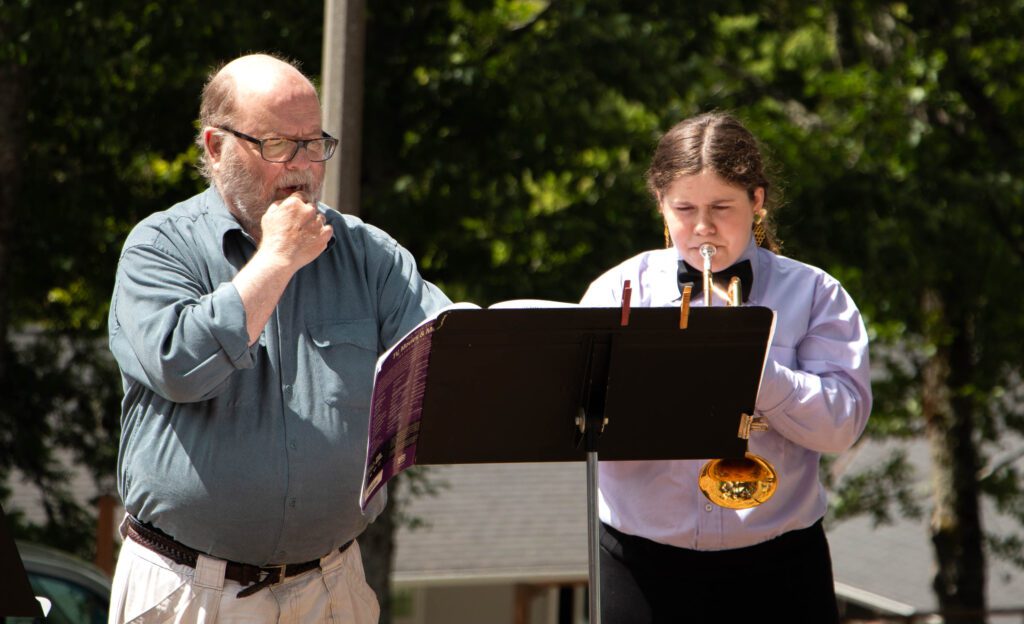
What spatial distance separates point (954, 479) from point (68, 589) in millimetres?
10843

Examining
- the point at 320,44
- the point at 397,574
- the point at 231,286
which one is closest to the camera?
the point at 231,286

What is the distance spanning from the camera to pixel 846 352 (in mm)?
3240

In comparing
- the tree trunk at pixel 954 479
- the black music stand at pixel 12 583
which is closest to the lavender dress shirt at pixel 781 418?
the black music stand at pixel 12 583

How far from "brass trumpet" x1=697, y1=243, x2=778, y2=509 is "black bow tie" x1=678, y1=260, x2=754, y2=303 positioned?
8cm

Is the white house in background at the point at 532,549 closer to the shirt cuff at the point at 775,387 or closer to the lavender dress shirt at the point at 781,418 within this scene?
the lavender dress shirt at the point at 781,418

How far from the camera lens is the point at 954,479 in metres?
13.8

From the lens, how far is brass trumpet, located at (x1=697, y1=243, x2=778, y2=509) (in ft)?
10.3

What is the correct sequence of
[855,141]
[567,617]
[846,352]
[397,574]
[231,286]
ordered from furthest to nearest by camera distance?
1. [397,574]
2. [567,617]
3. [855,141]
4. [846,352]
5. [231,286]

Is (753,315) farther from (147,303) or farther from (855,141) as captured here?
(855,141)

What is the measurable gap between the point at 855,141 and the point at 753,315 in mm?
8331

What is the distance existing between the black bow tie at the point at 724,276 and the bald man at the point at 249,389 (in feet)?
2.31

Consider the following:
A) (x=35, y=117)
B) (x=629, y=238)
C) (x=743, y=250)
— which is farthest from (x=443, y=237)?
(x=743, y=250)

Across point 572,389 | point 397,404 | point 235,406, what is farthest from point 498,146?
point 397,404

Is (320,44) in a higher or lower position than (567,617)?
higher
